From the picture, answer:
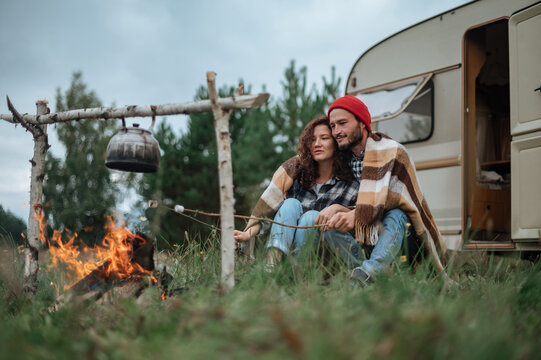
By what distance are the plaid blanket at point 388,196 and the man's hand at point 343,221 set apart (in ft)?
0.10

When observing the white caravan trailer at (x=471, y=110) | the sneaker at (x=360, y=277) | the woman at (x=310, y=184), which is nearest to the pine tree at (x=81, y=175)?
the white caravan trailer at (x=471, y=110)

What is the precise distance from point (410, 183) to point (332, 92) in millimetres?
10298

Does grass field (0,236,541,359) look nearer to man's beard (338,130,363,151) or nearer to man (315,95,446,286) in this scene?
man (315,95,446,286)

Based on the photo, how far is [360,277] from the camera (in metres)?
2.31

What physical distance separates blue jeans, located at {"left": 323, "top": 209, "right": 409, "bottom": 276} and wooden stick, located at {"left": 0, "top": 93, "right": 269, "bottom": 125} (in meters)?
1.00

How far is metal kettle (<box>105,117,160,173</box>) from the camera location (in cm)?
225

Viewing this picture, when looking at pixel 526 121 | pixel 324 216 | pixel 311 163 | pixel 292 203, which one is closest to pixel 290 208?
pixel 292 203

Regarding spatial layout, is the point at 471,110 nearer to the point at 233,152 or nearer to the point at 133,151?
the point at 133,151

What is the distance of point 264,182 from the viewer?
477 inches

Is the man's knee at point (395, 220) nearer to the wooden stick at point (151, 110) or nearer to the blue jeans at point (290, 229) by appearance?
the blue jeans at point (290, 229)

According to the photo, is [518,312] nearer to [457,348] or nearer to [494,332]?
[494,332]

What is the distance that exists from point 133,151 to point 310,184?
4.17 feet

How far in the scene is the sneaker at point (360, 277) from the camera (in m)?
2.28

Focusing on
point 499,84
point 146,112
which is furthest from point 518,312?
point 499,84
